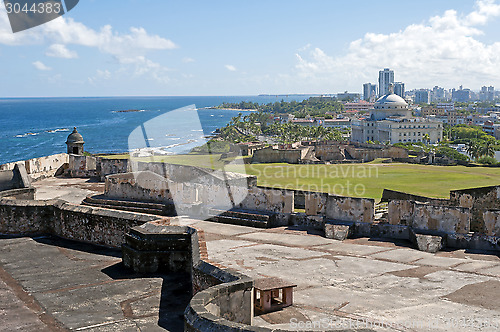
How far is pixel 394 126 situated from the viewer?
395 feet

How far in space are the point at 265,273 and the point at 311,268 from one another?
1059 millimetres

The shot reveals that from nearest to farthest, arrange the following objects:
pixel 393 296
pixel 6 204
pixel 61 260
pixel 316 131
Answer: pixel 393 296, pixel 61 260, pixel 6 204, pixel 316 131

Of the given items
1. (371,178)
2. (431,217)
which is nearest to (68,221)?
(431,217)

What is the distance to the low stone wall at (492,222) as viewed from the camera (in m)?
12.7

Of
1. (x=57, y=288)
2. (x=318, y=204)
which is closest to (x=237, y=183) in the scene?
(x=318, y=204)

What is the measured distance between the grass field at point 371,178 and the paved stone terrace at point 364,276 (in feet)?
74.2

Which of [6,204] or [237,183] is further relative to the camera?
[237,183]

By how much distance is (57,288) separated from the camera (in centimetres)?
973

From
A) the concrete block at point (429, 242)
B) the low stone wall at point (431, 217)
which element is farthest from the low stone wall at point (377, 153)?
the concrete block at point (429, 242)

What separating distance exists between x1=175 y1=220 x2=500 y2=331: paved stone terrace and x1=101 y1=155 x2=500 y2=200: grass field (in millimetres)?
22618

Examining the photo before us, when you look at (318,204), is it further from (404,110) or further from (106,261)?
(404,110)

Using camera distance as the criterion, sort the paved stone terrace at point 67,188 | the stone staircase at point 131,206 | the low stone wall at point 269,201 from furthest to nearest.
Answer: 1. the paved stone terrace at point 67,188
2. the stone staircase at point 131,206
3. the low stone wall at point 269,201

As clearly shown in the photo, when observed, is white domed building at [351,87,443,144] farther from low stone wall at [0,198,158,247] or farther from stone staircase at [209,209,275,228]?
low stone wall at [0,198,158,247]

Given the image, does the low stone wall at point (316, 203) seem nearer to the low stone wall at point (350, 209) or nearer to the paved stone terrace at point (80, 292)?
the low stone wall at point (350, 209)
